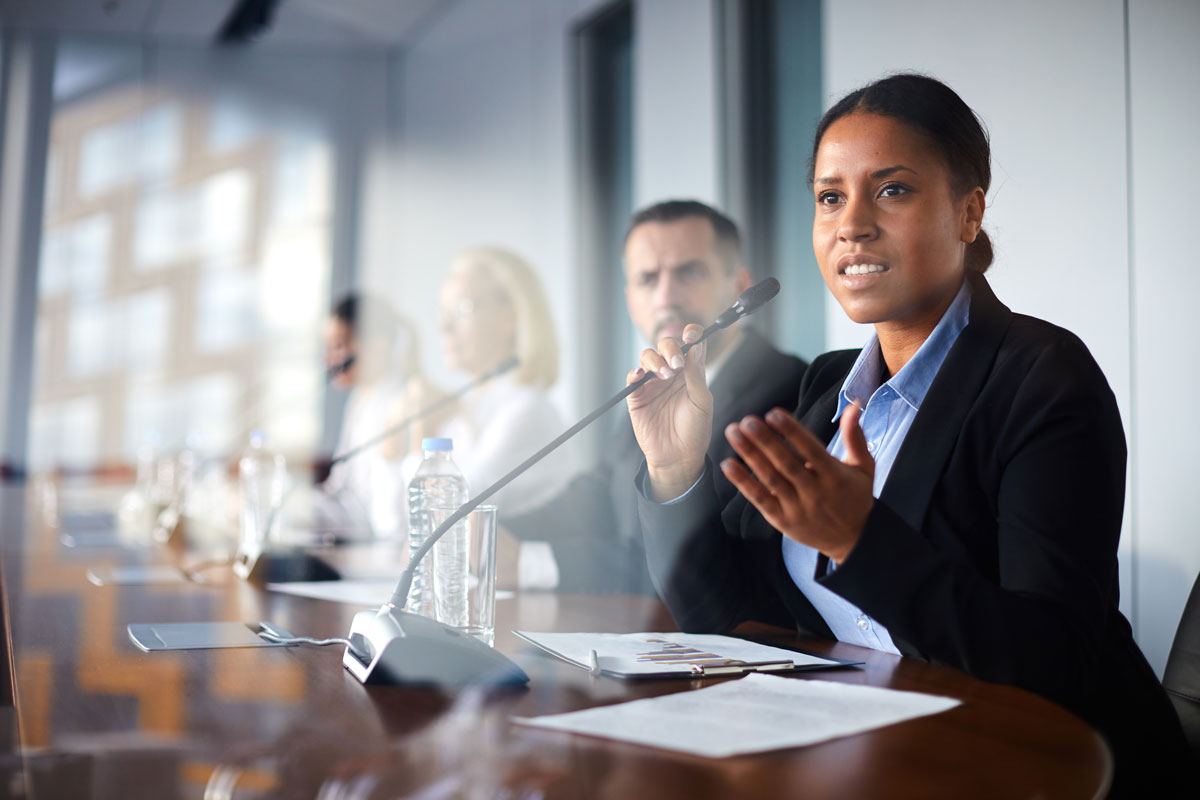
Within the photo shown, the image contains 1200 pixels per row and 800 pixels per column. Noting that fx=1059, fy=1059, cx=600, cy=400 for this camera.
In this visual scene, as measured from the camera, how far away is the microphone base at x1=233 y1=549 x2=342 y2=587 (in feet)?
6.08

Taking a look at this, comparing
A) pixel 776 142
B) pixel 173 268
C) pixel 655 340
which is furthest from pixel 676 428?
pixel 173 268

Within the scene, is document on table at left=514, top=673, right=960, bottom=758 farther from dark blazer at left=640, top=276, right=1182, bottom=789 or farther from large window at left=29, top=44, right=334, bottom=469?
large window at left=29, top=44, right=334, bottom=469

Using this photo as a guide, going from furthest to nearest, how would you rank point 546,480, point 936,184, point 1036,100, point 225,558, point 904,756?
point 546,480
point 225,558
point 1036,100
point 936,184
point 904,756

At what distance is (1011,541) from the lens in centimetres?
110

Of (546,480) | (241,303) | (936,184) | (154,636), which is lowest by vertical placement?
(154,636)

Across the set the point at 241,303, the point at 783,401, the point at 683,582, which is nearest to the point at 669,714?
the point at 683,582

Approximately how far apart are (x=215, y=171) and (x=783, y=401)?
604 cm

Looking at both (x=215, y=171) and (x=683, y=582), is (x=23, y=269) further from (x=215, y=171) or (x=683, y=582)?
(x=683, y=582)

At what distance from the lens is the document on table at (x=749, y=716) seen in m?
0.80

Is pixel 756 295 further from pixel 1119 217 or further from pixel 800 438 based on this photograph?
pixel 1119 217

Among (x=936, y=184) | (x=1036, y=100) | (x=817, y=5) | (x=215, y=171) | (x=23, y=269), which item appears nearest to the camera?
(x=936, y=184)

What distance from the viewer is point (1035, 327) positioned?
4.17ft

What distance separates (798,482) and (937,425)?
341 millimetres

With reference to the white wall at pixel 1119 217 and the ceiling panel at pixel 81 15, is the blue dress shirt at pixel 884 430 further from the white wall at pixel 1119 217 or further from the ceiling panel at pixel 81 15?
the ceiling panel at pixel 81 15
